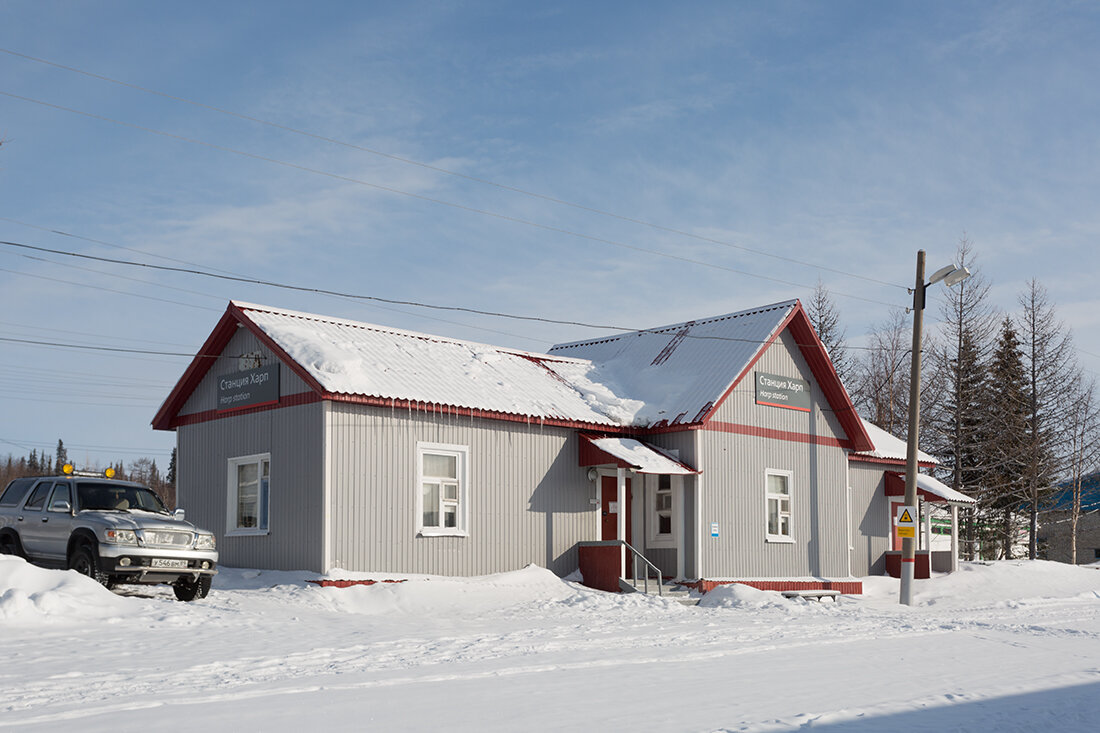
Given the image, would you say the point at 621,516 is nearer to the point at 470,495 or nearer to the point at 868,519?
the point at 470,495

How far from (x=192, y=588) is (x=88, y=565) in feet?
5.23

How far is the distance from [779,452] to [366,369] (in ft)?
34.3

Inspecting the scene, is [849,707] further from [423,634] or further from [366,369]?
[366,369]

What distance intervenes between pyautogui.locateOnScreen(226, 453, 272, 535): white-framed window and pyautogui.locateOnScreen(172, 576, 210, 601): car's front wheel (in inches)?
123

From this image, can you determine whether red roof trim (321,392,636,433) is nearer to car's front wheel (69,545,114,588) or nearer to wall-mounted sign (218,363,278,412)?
wall-mounted sign (218,363,278,412)

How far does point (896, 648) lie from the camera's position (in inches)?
582

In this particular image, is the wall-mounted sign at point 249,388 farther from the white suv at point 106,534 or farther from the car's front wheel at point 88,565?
the car's front wheel at point 88,565

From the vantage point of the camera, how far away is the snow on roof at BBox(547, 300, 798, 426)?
24.5 meters

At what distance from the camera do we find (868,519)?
101 ft

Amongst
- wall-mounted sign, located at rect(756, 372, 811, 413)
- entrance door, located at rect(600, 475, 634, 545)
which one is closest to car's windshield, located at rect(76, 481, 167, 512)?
entrance door, located at rect(600, 475, 634, 545)

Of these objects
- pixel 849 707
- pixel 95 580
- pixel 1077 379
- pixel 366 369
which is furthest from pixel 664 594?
pixel 1077 379

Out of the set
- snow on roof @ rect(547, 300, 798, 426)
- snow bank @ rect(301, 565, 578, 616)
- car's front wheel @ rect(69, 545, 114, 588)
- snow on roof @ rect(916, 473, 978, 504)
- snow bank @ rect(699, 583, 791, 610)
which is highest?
snow on roof @ rect(547, 300, 798, 426)

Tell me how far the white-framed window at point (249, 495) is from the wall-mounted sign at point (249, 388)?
106 cm

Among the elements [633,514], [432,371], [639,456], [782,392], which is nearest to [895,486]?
[782,392]
